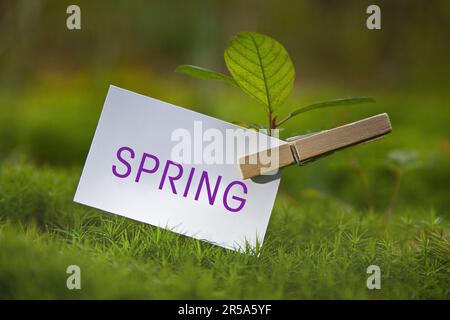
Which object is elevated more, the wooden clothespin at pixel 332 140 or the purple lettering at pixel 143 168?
the wooden clothespin at pixel 332 140

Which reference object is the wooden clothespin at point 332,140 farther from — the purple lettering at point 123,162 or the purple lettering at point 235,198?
the purple lettering at point 123,162

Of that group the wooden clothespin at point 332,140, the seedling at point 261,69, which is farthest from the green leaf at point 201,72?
the wooden clothespin at point 332,140

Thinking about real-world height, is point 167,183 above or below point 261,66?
below

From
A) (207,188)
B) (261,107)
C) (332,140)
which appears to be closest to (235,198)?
(207,188)

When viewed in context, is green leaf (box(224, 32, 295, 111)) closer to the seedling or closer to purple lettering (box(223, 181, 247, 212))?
the seedling

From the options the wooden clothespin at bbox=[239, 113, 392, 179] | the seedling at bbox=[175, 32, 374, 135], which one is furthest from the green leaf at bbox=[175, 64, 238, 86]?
the wooden clothespin at bbox=[239, 113, 392, 179]

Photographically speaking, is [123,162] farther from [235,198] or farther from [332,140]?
[332,140]

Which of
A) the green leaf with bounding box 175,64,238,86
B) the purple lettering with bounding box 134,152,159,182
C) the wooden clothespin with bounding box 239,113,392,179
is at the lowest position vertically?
the purple lettering with bounding box 134,152,159,182
